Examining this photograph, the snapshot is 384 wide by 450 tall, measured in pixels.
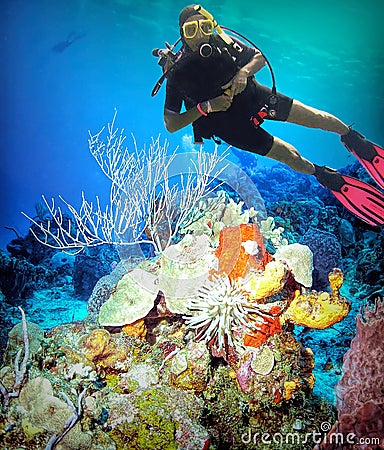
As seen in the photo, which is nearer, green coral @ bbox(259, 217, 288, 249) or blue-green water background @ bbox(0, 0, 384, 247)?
green coral @ bbox(259, 217, 288, 249)

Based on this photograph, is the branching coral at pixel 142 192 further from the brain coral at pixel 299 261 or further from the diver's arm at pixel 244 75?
the brain coral at pixel 299 261

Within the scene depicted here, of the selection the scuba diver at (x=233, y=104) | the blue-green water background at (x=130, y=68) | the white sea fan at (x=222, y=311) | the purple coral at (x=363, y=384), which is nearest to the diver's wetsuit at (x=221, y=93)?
the scuba diver at (x=233, y=104)

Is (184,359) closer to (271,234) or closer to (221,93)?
(271,234)

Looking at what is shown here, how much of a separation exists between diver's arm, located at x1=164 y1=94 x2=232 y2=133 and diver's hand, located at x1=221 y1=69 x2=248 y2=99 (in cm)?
11

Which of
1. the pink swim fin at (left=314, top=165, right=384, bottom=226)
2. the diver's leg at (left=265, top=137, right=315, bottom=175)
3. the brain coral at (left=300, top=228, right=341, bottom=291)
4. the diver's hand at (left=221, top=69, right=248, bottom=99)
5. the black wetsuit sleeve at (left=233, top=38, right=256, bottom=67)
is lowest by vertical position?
the brain coral at (left=300, top=228, right=341, bottom=291)

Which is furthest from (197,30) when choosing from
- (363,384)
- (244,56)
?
(363,384)

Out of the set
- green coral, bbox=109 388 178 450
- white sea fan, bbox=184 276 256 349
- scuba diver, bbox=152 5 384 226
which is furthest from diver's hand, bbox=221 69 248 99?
green coral, bbox=109 388 178 450

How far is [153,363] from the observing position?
2750 mm

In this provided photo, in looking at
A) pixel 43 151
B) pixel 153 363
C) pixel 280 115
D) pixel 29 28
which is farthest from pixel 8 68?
pixel 153 363

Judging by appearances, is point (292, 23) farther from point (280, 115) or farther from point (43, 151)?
point (43, 151)

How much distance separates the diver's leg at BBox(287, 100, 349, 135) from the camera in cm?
350

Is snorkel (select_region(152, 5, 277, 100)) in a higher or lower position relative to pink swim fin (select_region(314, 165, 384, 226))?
higher

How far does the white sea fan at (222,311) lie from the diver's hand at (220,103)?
1681 mm

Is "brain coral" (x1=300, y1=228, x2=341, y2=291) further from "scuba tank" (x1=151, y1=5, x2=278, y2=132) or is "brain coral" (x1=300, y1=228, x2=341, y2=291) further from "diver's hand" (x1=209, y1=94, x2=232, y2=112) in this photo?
"diver's hand" (x1=209, y1=94, x2=232, y2=112)
